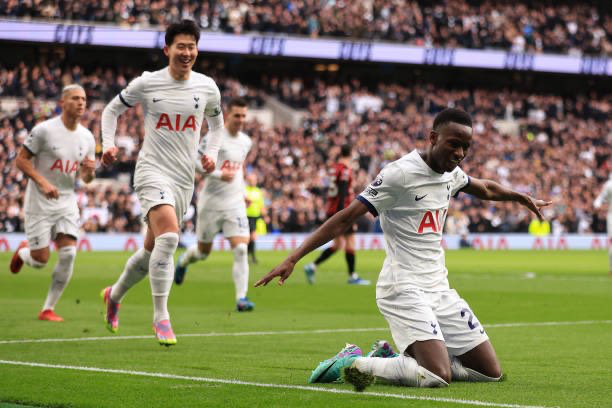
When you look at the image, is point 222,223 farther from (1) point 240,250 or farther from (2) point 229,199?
(1) point 240,250

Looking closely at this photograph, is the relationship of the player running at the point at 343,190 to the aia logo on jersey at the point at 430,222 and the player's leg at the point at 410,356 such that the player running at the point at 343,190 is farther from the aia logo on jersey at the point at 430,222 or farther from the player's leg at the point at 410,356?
the player's leg at the point at 410,356

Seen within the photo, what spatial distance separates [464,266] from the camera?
91.3 feet

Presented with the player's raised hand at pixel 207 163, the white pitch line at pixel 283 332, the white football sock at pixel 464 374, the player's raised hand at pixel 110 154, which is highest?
the player's raised hand at pixel 110 154

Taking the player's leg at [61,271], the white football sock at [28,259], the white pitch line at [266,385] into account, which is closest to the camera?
the white pitch line at [266,385]

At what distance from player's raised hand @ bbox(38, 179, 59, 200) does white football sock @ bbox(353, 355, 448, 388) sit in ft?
17.7

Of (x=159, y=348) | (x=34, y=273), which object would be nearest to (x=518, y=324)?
(x=159, y=348)

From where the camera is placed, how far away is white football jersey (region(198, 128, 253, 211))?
15.2 m

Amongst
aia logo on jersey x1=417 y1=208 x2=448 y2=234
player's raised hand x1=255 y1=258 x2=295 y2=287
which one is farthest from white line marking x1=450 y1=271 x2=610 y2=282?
player's raised hand x1=255 y1=258 x2=295 y2=287

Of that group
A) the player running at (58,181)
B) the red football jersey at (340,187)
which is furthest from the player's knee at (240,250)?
the red football jersey at (340,187)

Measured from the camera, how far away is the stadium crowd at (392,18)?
44312mm

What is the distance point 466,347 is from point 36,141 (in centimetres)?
663

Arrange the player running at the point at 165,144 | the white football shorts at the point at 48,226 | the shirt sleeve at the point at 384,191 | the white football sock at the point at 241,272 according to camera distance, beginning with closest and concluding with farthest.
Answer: the shirt sleeve at the point at 384,191, the player running at the point at 165,144, the white football shorts at the point at 48,226, the white football sock at the point at 241,272

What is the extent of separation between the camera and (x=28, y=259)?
13102 millimetres

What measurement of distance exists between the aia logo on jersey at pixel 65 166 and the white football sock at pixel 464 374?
6.46m
